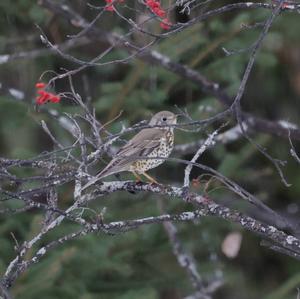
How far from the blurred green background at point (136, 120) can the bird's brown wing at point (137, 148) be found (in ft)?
3.20

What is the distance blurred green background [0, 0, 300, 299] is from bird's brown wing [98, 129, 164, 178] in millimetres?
974

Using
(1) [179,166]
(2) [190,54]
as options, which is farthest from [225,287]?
(2) [190,54]

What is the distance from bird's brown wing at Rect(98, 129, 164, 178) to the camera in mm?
6349

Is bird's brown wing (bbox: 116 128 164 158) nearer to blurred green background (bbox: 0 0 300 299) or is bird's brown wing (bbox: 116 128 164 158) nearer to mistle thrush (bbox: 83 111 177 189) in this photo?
mistle thrush (bbox: 83 111 177 189)

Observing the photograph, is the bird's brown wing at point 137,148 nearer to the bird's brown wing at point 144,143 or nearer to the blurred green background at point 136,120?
the bird's brown wing at point 144,143

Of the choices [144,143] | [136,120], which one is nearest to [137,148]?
[144,143]

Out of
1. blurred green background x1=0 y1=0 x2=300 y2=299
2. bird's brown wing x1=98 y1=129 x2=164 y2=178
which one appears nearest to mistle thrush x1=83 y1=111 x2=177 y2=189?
bird's brown wing x1=98 y1=129 x2=164 y2=178

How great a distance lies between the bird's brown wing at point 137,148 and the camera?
6.35 meters

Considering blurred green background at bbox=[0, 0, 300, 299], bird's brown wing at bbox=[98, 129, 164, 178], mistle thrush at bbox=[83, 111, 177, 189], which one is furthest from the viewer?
Answer: blurred green background at bbox=[0, 0, 300, 299]

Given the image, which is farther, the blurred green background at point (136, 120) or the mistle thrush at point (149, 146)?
the blurred green background at point (136, 120)

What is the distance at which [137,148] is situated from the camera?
276 inches

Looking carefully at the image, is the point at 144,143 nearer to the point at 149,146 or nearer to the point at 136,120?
the point at 149,146

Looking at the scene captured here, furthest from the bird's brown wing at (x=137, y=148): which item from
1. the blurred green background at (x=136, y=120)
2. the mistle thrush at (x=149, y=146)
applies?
the blurred green background at (x=136, y=120)

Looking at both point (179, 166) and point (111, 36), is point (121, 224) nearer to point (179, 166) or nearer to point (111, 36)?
point (111, 36)
